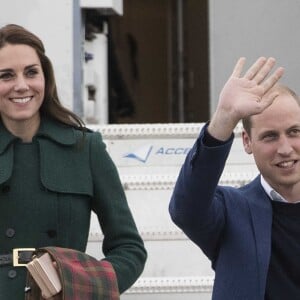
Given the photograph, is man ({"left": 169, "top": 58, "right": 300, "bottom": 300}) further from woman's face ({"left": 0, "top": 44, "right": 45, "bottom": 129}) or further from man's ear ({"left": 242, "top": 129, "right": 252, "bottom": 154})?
woman's face ({"left": 0, "top": 44, "right": 45, "bottom": 129})

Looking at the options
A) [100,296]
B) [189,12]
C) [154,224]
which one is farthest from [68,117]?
[189,12]

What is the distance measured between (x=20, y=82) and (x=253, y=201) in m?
0.64

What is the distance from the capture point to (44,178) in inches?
95.7

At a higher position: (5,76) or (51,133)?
(5,76)

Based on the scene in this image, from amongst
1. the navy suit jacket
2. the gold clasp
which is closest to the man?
the navy suit jacket

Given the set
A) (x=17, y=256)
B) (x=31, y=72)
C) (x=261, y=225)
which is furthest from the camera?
(x=31, y=72)

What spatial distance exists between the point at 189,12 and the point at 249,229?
179 inches

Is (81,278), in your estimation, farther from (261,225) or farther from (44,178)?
(261,225)

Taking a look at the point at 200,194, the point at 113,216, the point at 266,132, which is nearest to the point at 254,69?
the point at 266,132

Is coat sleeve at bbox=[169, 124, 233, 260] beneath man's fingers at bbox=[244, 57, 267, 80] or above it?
beneath

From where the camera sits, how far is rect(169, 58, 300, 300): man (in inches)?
83.3

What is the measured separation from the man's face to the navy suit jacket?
8 cm

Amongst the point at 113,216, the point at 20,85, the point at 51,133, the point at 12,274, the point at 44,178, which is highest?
the point at 20,85

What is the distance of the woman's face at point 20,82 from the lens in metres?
2.43
